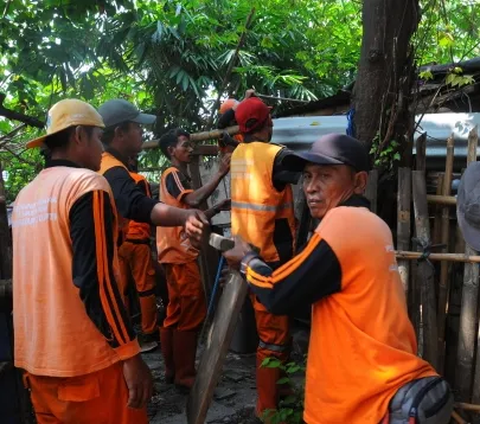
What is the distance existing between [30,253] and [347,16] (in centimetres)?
987

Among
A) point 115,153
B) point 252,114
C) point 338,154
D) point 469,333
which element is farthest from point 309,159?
point 115,153

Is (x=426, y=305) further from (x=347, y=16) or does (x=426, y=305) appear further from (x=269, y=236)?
(x=347, y=16)

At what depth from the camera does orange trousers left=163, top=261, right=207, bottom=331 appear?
14.7 feet

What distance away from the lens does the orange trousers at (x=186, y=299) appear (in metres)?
4.49

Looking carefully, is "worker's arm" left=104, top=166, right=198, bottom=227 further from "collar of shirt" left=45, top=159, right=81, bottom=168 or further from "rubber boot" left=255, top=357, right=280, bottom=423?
"rubber boot" left=255, top=357, right=280, bottom=423

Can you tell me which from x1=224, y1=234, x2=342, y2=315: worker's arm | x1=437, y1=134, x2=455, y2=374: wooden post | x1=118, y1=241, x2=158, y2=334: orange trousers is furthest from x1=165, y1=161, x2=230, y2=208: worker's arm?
x1=224, y1=234, x2=342, y2=315: worker's arm

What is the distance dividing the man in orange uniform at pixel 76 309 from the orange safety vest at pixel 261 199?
5.27 feet

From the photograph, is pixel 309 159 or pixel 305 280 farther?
pixel 309 159

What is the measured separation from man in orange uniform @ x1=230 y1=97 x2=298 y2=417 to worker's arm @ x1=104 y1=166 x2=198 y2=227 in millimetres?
774

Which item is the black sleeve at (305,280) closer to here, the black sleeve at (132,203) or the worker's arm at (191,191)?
the black sleeve at (132,203)

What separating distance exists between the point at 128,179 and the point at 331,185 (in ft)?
5.45

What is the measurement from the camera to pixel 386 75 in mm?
3680

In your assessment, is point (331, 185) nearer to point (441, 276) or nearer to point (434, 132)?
point (441, 276)

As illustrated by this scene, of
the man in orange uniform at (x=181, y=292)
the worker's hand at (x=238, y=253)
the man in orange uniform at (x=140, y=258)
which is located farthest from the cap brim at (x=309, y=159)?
the man in orange uniform at (x=140, y=258)
